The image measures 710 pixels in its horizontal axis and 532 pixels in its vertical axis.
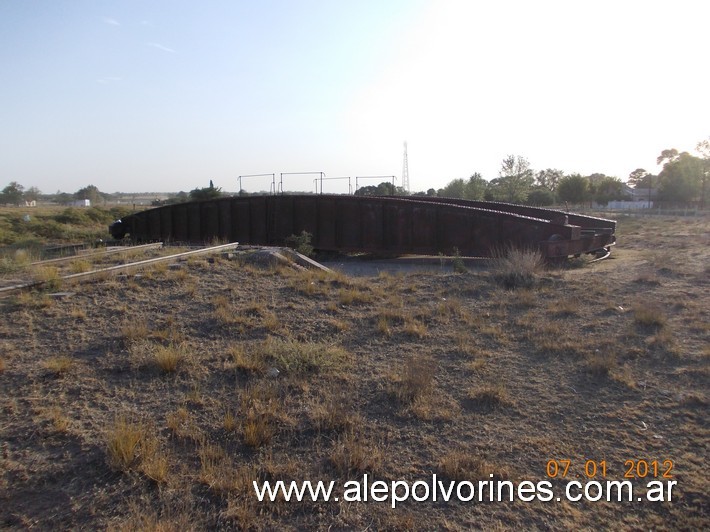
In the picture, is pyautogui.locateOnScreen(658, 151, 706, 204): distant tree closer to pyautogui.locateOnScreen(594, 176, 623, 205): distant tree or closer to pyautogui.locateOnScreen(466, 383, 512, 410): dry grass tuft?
pyautogui.locateOnScreen(594, 176, 623, 205): distant tree

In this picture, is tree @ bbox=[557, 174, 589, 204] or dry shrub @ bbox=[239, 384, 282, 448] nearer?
dry shrub @ bbox=[239, 384, 282, 448]

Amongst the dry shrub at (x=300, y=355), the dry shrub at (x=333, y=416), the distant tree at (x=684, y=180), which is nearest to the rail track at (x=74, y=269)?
the dry shrub at (x=300, y=355)

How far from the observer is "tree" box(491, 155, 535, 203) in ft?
178

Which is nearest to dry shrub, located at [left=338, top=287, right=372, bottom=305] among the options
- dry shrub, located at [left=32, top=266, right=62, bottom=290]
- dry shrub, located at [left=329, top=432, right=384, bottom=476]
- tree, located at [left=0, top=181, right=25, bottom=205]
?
dry shrub, located at [left=32, top=266, right=62, bottom=290]

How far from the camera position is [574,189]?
72625mm

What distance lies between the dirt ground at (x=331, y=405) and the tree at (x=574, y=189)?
67213mm

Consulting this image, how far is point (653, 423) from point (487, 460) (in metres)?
1.92

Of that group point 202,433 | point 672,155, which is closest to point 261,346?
point 202,433

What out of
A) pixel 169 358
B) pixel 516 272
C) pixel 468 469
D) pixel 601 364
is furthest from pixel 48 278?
pixel 516 272

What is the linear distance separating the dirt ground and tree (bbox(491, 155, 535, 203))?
4585cm

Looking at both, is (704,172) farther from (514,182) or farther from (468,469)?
(468,469)

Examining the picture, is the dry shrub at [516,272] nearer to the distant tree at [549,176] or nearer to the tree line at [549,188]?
the tree line at [549,188]

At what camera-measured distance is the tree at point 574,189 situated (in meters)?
72.4

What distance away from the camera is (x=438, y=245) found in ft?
65.3
